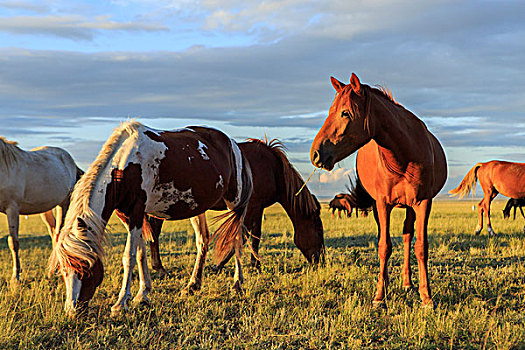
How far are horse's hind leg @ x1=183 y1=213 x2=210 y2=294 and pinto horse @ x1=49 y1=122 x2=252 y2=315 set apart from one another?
0.26 metres

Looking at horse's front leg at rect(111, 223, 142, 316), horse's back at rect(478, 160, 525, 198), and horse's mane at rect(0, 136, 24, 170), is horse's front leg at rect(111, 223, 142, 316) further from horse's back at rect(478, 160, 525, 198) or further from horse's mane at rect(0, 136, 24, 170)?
horse's back at rect(478, 160, 525, 198)

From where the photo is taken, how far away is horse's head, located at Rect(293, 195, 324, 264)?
791 cm

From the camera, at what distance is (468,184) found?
14.8 meters

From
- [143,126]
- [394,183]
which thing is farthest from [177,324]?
[394,183]

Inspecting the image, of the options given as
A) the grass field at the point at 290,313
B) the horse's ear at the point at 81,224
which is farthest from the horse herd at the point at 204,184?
the grass field at the point at 290,313

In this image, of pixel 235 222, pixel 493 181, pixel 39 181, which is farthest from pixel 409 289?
pixel 493 181

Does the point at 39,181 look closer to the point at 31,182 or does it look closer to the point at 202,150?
the point at 31,182

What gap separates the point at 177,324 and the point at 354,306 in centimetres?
212

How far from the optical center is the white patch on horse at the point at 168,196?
16.8ft

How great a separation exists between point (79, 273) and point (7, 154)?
4.57 m

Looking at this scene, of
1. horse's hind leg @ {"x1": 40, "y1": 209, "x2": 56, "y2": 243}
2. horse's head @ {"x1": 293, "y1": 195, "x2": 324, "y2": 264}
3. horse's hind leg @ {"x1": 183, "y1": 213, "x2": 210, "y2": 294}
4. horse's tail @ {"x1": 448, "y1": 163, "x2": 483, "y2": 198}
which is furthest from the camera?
horse's tail @ {"x1": 448, "y1": 163, "x2": 483, "y2": 198}

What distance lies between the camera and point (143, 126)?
5336mm

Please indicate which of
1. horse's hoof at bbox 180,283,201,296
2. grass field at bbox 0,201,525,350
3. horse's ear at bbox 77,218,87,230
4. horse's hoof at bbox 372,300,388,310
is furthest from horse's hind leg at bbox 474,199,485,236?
horse's ear at bbox 77,218,87,230

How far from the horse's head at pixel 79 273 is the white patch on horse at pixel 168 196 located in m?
0.94
